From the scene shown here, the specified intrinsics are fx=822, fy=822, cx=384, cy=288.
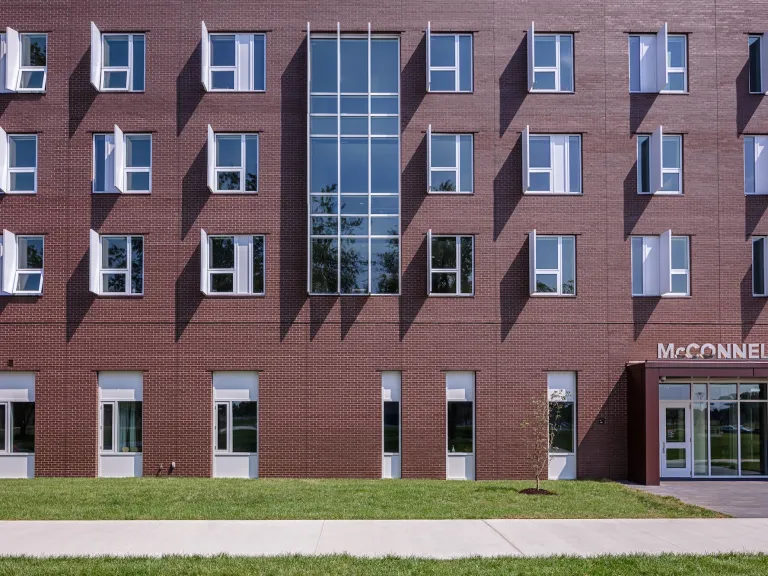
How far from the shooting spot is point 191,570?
449 inches

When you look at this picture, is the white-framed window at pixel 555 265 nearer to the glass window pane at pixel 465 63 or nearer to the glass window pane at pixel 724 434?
the glass window pane at pixel 465 63

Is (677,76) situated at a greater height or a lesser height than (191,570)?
greater

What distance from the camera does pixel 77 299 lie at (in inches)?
934

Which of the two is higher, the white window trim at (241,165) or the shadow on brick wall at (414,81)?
the shadow on brick wall at (414,81)

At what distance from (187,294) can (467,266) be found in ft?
26.9

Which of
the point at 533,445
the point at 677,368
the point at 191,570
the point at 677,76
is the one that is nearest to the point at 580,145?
the point at 677,76

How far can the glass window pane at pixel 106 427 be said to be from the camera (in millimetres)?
23594

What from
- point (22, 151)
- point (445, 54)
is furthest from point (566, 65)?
point (22, 151)

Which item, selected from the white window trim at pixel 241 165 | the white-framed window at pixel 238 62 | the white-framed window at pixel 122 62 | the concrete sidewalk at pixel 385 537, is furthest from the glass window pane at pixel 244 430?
the white-framed window at pixel 122 62

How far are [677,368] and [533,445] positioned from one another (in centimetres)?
452

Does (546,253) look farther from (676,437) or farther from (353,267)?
(676,437)

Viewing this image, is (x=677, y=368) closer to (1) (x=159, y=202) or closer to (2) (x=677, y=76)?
(2) (x=677, y=76)

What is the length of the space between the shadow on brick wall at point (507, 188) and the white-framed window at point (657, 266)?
3.76 m

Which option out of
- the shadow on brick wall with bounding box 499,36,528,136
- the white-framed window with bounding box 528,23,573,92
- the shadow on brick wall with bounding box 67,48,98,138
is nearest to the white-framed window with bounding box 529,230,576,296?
the shadow on brick wall with bounding box 499,36,528,136
